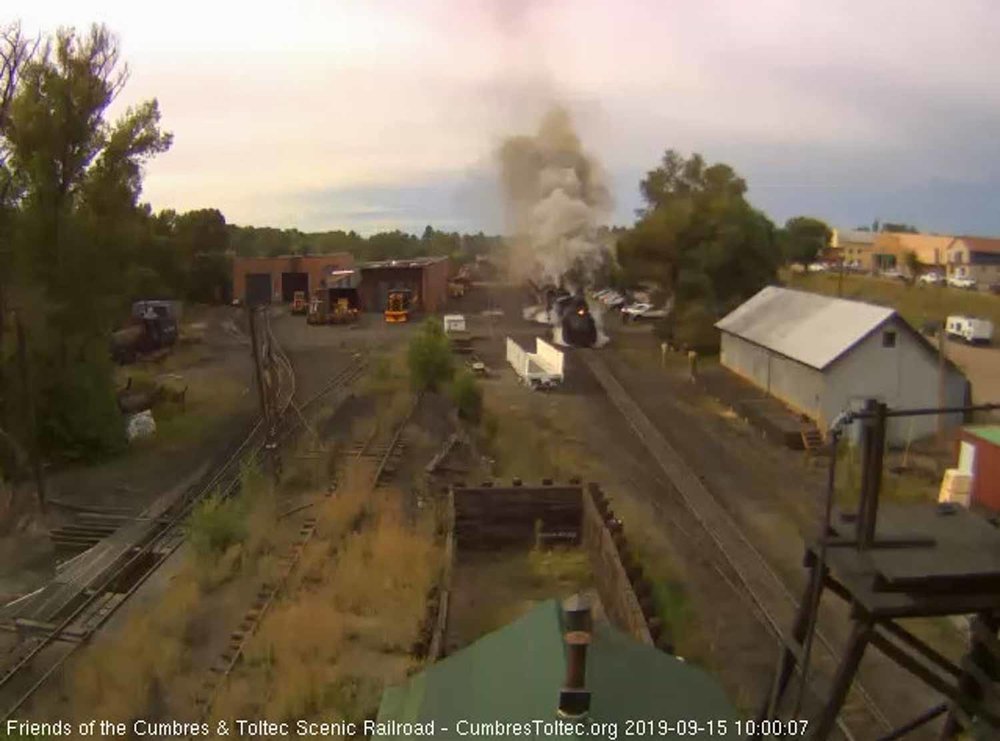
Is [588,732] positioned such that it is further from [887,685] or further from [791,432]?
[791,432]

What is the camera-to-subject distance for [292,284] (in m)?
61.5

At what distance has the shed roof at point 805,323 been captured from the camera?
73.9ft

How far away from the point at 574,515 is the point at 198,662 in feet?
22.1

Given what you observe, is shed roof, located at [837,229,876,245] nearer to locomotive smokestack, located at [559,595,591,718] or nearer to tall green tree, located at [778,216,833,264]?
tall green tree, located at [778,216,833,264]

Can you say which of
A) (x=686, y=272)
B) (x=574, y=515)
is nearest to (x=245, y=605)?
(x=574, y=515)

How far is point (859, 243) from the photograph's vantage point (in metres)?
104

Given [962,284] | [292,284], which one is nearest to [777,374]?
[962,284]

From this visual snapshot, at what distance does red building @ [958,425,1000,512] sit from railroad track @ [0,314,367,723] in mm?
12850

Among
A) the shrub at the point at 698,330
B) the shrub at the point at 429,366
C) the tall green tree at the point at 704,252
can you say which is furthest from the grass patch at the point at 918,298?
the shrub at the point at 429,366

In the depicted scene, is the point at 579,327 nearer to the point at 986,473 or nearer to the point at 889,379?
the point at 889,379

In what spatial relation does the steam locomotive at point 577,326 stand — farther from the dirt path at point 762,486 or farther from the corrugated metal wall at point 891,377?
the corrugated metal wall at point 891,377

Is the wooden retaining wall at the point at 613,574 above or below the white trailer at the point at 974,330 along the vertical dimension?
below
